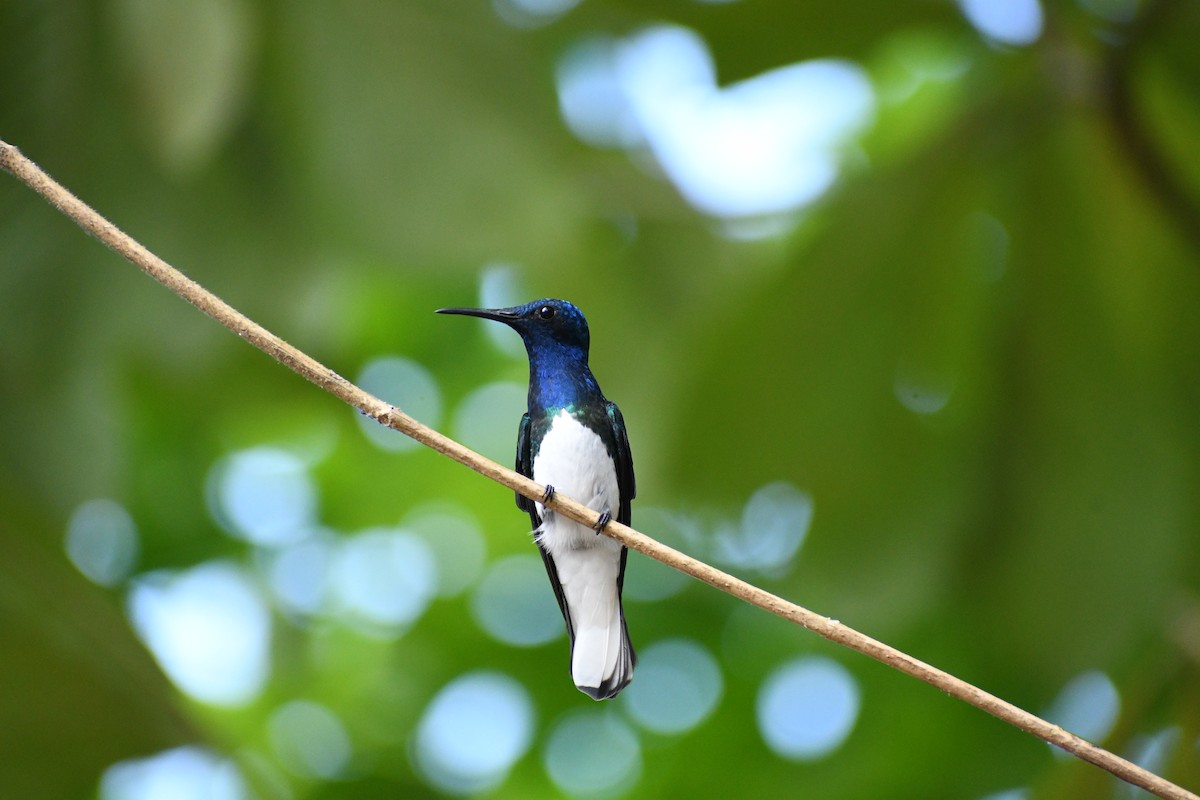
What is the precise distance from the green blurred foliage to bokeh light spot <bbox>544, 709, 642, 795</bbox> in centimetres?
50

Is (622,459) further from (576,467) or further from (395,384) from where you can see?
(395,384)

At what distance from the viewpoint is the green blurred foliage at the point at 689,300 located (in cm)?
197

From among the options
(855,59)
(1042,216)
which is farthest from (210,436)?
(1042,216)

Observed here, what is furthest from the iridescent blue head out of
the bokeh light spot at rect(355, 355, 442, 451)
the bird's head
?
the bokeh light spot at rect(355, 355, 442, 451)

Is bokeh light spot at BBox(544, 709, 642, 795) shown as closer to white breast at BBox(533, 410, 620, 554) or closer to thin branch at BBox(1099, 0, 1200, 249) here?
thin branch at BBox(1099, 0, 1200, 249)

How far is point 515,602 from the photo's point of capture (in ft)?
11.6

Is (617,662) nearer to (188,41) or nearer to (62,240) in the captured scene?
(188,41)

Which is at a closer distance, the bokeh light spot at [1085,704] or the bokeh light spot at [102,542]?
the bokeh light spot at [102,542]

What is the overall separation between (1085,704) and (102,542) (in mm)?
→ 2224

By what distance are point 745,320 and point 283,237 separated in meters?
0.98

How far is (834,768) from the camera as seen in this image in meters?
3.21

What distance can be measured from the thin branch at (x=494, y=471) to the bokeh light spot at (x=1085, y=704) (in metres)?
1.79

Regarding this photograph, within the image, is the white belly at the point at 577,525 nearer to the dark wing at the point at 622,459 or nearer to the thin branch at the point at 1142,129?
the dark wing at the point at 622,459

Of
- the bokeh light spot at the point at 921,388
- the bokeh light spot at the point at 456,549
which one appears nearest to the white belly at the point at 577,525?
the bokeh light spot at the point at 921,388
